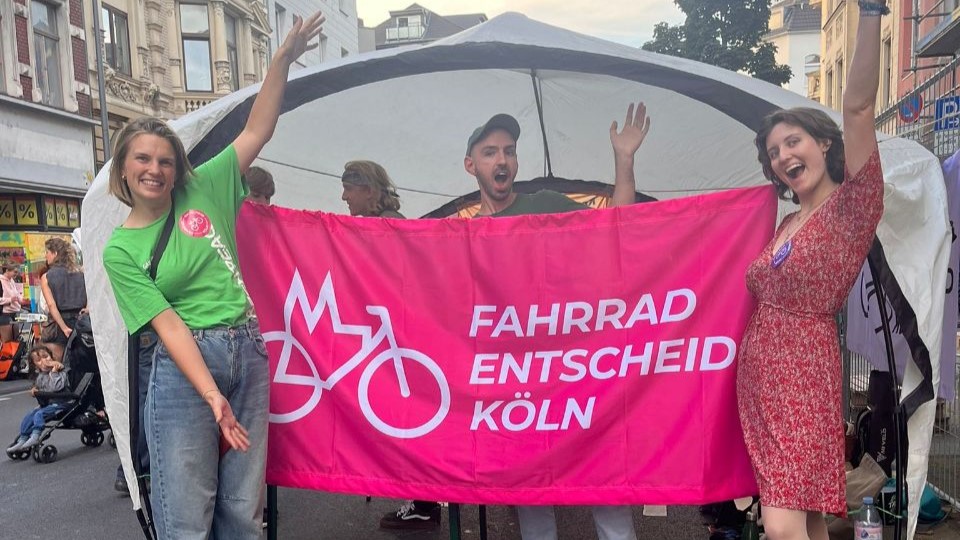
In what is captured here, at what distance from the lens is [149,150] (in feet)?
8.89

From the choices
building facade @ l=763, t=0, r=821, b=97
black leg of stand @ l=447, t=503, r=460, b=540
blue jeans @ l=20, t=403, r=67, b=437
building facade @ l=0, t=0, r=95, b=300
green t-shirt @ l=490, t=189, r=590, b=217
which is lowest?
blue jeans @ l=20, t=403, r=67, b=437

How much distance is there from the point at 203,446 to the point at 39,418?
5.12 metres

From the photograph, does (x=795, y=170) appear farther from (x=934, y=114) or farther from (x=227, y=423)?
(x=934, y=114)

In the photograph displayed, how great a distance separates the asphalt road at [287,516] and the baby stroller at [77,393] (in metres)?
0.38

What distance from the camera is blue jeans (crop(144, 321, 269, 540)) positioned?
8.87ft

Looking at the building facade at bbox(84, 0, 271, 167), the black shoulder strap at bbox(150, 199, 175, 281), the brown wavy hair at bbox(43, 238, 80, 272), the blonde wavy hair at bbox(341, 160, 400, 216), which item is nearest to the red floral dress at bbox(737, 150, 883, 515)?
the black shoulder strap at bbox(150, 199, 175, 281)

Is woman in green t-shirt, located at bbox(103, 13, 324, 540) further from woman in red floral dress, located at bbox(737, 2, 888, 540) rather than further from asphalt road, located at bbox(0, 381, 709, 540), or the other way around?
asphalt road, located at bbox(0, 381, 709, 540)

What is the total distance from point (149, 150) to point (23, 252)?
1558 centimetres

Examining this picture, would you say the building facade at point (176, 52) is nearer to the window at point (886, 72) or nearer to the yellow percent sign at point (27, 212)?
the yellow percent sign at point (27, 212)

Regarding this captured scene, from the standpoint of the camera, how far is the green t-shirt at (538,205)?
142 inches

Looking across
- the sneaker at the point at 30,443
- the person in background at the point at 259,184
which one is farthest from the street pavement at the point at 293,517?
the person in background at the point at 259,184

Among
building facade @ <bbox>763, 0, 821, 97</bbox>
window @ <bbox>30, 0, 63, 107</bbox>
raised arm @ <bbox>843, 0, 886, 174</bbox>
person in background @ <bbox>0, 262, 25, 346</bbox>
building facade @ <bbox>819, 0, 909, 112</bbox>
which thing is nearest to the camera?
raised arm @ <bbox>843, 0, 886, 174</bbox>

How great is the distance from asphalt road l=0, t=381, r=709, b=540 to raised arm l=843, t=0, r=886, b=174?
2876 mm

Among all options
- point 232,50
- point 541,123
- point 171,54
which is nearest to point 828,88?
point 232,50
